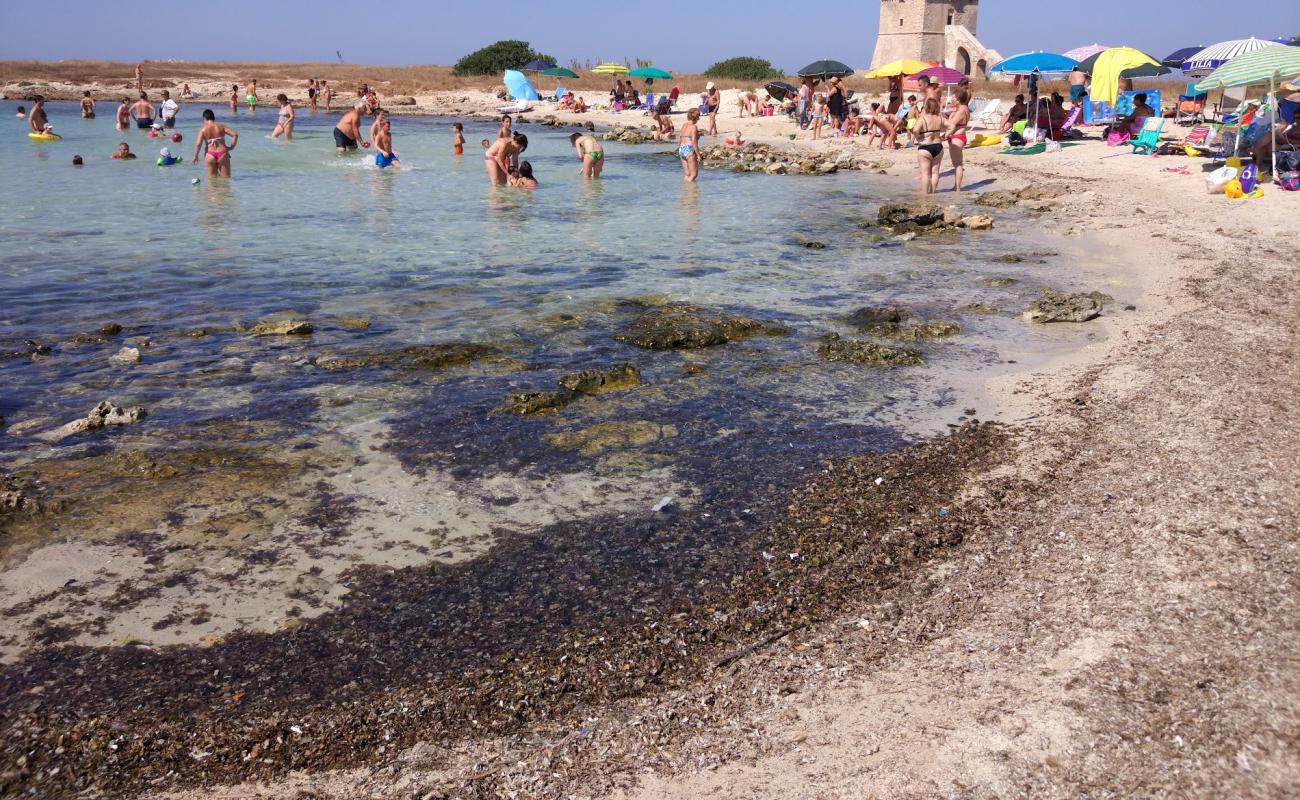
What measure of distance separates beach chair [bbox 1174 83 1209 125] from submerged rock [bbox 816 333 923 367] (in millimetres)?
20965

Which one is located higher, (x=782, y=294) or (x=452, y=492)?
(x=782, y=294)

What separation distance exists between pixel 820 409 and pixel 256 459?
12.8 ft

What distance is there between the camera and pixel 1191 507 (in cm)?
474

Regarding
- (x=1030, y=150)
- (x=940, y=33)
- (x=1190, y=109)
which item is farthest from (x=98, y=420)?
(x=940, y=33)

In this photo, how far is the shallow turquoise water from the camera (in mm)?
7043

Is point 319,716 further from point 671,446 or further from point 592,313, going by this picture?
point 592,313

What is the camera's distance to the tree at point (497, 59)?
63.6m

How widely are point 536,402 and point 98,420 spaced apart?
299 centimetres

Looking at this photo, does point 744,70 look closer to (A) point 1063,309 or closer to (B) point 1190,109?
(B) point 1190,109

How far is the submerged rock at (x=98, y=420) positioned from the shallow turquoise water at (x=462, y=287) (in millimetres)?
171

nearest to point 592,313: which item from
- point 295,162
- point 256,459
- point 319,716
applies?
point 256,459

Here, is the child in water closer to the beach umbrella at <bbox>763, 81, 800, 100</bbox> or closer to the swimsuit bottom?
the swimsuit bottom

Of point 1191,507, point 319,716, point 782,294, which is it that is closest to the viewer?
point 319,716

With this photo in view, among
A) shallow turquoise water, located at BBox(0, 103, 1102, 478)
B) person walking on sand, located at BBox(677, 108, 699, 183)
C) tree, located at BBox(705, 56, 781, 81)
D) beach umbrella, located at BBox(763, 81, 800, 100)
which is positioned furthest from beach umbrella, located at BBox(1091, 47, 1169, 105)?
tree, located at BBox(705, 56, 781, 81)
